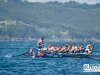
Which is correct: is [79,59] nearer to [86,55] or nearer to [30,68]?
[86,55]

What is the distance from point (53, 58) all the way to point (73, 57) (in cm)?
349

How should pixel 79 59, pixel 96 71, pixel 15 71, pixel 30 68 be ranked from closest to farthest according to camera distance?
pixel 96 71 → pixel 15 71 → pixel 30 68 → pixel 79 59

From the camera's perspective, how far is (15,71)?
47594 millimetres

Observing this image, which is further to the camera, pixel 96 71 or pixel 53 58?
pixel 53 58

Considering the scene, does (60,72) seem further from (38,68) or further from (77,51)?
(77,51)

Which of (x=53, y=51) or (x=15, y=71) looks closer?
(x=15, y=71)

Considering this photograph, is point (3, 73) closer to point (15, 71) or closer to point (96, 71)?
point (15, 71)

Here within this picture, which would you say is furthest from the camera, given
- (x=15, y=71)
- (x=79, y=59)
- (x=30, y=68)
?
(x=79, y=59)

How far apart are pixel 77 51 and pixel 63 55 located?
2767mm

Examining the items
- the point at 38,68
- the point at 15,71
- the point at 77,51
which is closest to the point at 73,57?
the point at 77,51

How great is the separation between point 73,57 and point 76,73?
20.6m

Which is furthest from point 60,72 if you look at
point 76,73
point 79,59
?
point 79,59

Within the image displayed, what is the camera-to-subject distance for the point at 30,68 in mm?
50750

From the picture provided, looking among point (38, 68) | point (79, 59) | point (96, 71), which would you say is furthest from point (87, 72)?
point (79, 59)
